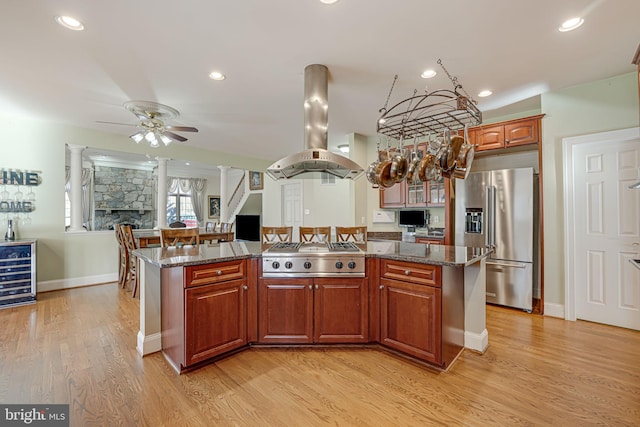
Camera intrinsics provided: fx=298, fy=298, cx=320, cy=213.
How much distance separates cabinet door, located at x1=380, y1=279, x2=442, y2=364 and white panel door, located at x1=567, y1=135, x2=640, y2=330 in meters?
2.34

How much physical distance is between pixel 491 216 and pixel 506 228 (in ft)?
0.74

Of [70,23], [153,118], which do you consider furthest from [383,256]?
[153,118]

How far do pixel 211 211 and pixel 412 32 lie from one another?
1041 centimetres

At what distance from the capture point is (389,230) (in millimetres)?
5488

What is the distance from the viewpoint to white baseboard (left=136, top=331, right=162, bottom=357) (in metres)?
2.57

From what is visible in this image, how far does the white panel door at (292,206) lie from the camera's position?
8023mm

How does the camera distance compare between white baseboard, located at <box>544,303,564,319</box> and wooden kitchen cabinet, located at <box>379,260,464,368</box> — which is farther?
white baseboard, located at <box>544,303,564,319</box>

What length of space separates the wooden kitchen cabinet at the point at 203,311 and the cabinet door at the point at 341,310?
0.64m

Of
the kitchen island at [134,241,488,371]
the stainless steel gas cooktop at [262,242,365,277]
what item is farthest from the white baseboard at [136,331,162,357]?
the stainless steel gas cooktop at [262,242,365,277]

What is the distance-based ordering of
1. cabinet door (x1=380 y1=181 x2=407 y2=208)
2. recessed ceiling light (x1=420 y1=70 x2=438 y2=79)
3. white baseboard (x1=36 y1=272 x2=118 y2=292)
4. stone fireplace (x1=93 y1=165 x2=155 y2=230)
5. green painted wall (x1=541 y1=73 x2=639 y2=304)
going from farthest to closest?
1. stone fireplace (x1=93 y1=165 x2=155 y2=230)
2. cabinet door (x1=380 y1=181 x2=407 y2=208)
3. white baseboard (x1=36 y1=272 x2=118 y2=292)
4. green painted wall (x1=541 y1=73 x2=639 y2=304)
5. recessed ceiling light (x1=420 y1=70 x2=438 y2=79)

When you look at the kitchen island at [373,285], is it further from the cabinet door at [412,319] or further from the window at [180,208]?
the window at [180,208]

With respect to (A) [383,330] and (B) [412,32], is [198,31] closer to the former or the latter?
(B) [412,32]

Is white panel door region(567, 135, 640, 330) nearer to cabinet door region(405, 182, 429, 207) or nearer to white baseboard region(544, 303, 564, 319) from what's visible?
white baseboard region(544, 303, 564, 319)

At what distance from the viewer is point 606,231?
3.21 metres
